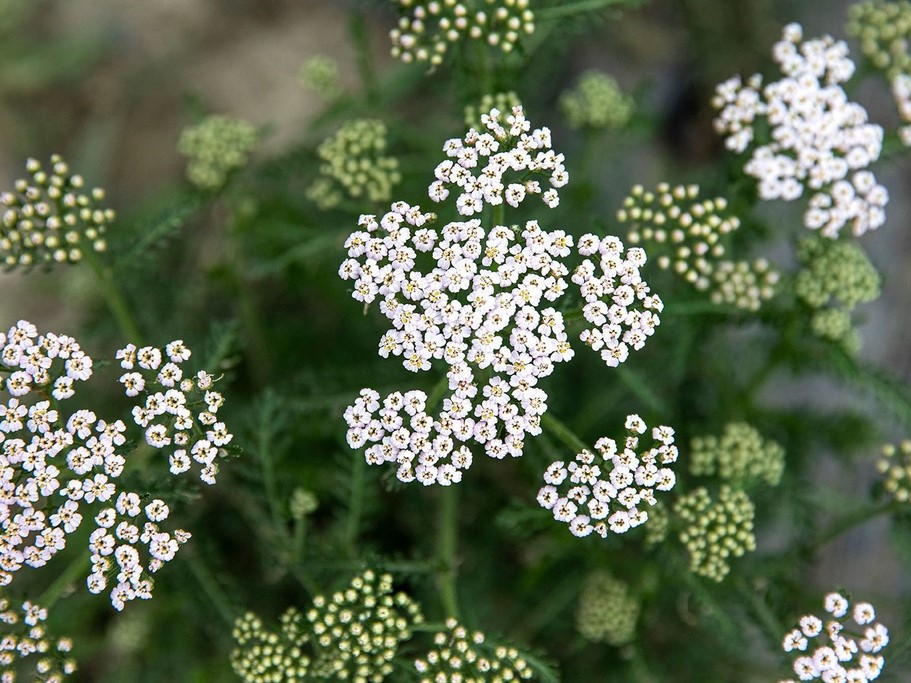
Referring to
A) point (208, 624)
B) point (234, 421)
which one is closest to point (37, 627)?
point (208, 624)

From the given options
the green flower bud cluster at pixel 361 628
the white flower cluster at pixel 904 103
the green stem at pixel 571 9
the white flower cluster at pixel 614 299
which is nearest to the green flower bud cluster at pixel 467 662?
the green flower bud cluster at pixel 361 628

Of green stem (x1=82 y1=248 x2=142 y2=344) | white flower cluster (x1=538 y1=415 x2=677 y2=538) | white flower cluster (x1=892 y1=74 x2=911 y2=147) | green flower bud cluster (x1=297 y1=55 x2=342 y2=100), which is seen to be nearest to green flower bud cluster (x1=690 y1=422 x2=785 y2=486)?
white flower cluster (x1=538 y1=415 x2=677 y2=538)

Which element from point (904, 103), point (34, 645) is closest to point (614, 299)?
point (904, 103)

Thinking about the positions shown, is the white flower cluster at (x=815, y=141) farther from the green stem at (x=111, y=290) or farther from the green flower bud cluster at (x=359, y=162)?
the green stem at (x=111, y=290)

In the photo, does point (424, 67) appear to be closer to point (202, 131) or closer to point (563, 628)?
point (202, 131)

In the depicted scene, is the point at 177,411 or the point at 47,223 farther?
the point at 47,223

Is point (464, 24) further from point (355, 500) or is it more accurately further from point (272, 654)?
point (272, 654)

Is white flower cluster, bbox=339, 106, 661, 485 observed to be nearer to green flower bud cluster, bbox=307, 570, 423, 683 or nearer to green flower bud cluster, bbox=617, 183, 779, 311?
green flower bud cluster, bbox=307, 570, 423, 683
